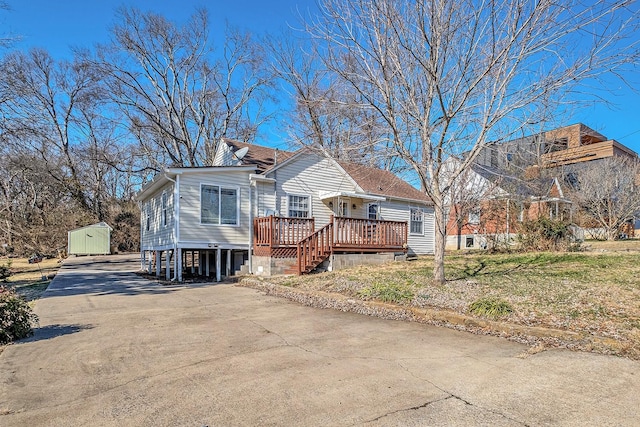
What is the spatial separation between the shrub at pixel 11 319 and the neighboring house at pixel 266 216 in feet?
25.5

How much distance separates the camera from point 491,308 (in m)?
6.38

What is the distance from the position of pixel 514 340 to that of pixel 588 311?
163 centimetres

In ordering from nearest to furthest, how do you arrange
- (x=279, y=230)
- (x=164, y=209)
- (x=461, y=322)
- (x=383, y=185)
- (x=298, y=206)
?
1. (x=461, y=322)
2. (x=279, y=230)
3. (x=164, y=209)
4. (x=298, y=206)
5. (x=383, y=185)

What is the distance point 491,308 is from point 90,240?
30.7m

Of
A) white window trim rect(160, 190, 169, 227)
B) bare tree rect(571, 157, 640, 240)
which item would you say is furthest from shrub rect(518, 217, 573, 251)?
white window trim rect(160, 190, 169, 227)

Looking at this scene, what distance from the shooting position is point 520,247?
14.6 meters

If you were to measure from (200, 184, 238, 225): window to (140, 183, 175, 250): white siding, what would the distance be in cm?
116

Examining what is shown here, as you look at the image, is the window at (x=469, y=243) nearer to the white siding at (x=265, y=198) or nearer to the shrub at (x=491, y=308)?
the white siding at (x=265, y=198)

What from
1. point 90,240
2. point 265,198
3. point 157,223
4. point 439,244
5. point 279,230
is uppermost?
point 265,198

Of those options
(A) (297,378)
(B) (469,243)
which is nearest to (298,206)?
(A) (297,378)

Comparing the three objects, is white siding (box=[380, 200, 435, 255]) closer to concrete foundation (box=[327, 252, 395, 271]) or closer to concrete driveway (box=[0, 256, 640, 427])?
concrete foundation (box=[327, 252, 395, 271])

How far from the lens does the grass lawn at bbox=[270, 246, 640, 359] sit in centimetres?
561

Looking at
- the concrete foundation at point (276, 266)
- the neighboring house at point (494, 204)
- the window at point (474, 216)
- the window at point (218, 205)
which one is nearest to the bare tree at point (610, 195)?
the neighboring house at point (494, 204)

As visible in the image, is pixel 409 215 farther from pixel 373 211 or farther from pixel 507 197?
pixel 507 197
